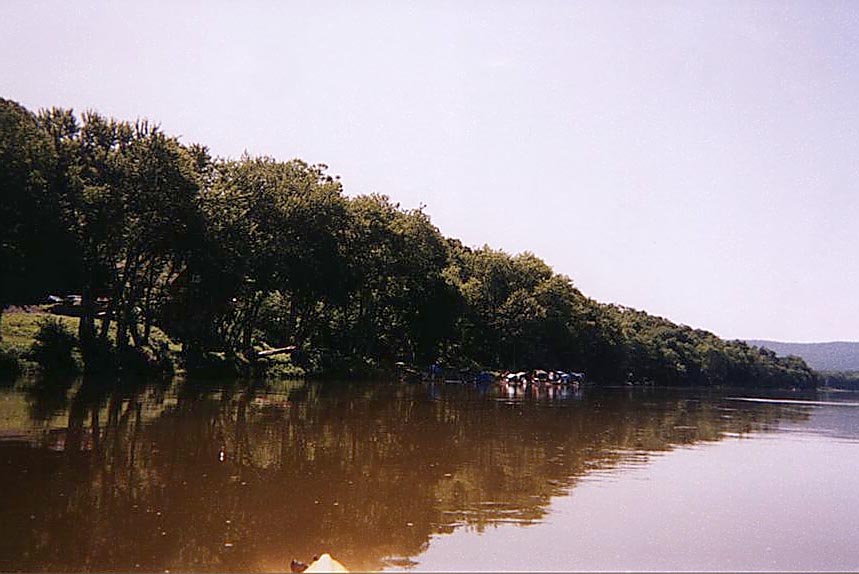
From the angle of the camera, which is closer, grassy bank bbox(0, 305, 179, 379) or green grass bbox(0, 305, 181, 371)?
grassy bank bbox(0, 305, 179, 379)

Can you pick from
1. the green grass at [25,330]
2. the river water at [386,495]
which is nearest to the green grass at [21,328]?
the green grass at [25,330]

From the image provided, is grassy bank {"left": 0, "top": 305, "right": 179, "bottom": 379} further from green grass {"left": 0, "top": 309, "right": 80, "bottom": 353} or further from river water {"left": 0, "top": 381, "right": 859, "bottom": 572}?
river water {"left": 0, "top": 381, "right": 859, "bottom": 572}

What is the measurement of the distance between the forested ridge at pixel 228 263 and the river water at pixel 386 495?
1294 cm

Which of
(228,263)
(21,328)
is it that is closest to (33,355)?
(21,328)

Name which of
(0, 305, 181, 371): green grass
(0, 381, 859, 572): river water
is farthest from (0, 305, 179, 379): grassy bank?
(0, 381, 859, 572): river water

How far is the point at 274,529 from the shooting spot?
36.1 ft

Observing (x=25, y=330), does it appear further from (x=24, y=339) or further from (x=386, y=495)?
(x=386, y=495)

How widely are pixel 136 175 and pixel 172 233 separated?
14.3ft

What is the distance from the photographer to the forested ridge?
37.6m

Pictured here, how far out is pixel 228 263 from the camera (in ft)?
151

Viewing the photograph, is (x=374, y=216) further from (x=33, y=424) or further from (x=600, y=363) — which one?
(x=600, y=363)

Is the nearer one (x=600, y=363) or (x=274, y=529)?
(x=274, y=529)

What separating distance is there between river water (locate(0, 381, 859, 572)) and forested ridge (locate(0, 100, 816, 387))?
12.9 metres

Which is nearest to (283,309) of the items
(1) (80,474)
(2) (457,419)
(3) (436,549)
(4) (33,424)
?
(2) (457,419)
